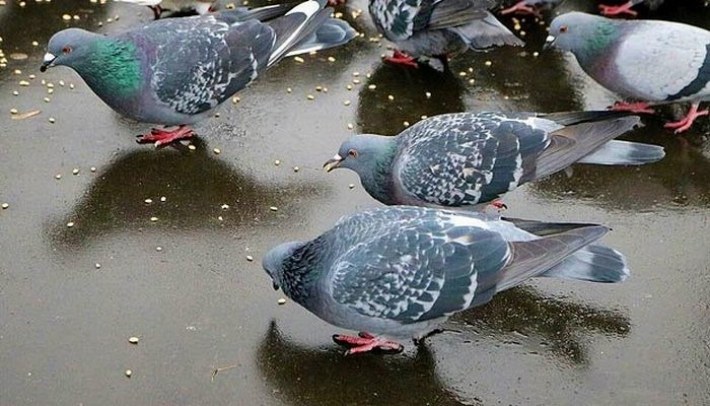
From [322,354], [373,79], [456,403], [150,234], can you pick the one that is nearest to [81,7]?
[373,79]

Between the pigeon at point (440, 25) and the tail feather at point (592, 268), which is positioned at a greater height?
the pigeon at point (440, 25)

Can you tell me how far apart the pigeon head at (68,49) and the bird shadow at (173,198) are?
75 centimetres

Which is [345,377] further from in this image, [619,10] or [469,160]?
[619,10]

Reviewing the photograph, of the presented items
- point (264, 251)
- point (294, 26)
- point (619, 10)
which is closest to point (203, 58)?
point (294, 26)

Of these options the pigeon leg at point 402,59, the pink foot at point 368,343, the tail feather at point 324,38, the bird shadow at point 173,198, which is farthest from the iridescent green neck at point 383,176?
the pigeon leg at point 402,59

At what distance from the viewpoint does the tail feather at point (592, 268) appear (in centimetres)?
514

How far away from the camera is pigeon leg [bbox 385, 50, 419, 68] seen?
785 cm

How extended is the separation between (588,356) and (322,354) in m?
1.45

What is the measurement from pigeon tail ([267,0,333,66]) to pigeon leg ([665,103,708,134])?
8.97ft

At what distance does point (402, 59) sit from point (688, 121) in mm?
2307

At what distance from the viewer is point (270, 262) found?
16.8 ft

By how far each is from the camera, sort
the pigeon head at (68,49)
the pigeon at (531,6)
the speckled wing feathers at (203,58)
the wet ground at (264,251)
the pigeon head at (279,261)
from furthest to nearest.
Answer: the pigeon at (531,6) → the speckled wing feathers at (203,58) → the pigeon head at (68,49) → the pigeon head at (279,261) → the wet ground at (264,251)

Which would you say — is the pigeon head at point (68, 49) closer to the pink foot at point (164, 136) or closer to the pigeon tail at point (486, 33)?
the pink foot at point (164, 136)

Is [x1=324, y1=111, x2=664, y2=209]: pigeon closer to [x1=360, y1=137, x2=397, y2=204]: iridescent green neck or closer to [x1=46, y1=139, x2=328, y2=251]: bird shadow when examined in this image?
[x1=360, y1=137, x2=397, y2=204]: iridescent green neck
